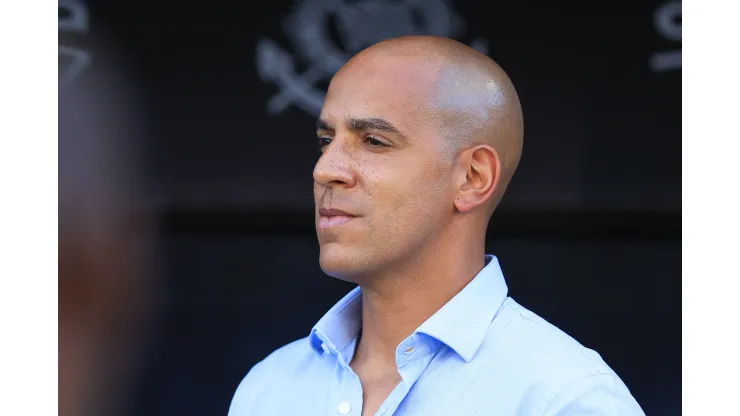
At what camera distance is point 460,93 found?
203 cm

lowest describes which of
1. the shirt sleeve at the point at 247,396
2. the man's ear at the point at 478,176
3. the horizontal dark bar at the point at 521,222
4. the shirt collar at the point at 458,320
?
the shirt sleeve at the point at 247,396

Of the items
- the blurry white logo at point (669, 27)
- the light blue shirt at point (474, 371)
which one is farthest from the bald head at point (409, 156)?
the blurry white logo at point (669, 27)

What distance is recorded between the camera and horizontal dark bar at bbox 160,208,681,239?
3.59 metres

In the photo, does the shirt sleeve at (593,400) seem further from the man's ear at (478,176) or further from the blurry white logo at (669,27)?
the blurry white logo at (669,27)

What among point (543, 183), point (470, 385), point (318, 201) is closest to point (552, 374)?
point (470, 385)

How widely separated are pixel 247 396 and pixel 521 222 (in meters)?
1.66

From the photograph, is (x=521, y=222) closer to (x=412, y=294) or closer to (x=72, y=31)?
(x=412, y=294)

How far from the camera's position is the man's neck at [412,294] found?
2031mm

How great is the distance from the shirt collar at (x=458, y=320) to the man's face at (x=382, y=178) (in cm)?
14

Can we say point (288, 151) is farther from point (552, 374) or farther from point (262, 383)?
point (552, 374)

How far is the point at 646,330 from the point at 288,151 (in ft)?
4.92

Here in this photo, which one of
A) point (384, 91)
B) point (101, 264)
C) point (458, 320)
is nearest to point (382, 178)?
point (384, 91)

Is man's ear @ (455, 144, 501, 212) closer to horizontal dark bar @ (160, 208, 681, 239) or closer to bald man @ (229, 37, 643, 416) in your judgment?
bald man @ (229, 37, 643, 416)

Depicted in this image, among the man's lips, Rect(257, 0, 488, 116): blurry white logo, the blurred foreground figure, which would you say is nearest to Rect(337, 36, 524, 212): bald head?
the man's lips
